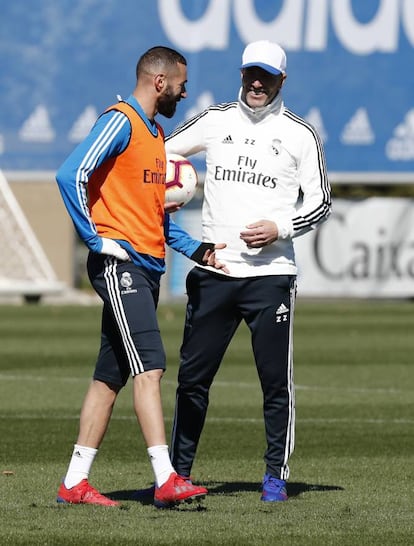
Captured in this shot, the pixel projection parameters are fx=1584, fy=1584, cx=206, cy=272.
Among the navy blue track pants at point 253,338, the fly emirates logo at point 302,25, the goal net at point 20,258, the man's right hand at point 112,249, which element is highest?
the fly emirates logo at point 302,25

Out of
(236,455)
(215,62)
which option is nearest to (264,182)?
(236,455)

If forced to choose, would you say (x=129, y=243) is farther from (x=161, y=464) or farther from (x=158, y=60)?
(x=161, y=464)

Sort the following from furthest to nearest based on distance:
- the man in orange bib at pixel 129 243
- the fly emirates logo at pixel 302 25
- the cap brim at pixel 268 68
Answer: the fly emirates logo at pixel 302 25 < the cap brim at pixel 268 68 < the man in orange bib at pixel 129 243

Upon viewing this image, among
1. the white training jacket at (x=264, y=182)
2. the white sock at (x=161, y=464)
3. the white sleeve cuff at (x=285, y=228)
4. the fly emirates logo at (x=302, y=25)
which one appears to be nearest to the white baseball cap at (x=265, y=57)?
the white training jacket at (x=264, y=182)

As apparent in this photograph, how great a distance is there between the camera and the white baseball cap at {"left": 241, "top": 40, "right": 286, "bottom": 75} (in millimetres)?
7918

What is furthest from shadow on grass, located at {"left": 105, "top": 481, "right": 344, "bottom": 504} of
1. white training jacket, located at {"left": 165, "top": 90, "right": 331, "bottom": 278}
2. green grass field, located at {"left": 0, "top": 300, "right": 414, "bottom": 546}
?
white training jacket, located at {"left": 165, "top": 90, "right": 331, "bottom": 278}

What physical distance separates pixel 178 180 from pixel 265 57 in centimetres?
79

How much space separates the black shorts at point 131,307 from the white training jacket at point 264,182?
61 cm

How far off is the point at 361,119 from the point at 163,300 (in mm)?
5452

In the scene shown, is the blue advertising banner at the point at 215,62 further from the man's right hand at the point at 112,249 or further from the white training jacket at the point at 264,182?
the man's right hand at the point at 112,249

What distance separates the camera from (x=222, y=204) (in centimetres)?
812

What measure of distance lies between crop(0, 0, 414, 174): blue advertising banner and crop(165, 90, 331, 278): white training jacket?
77.6 ft

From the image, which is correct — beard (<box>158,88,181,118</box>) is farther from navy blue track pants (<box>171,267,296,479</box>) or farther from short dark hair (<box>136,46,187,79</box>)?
navy blue track pants (<box>171,267,296,479</box>)

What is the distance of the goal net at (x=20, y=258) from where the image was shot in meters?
31.3
